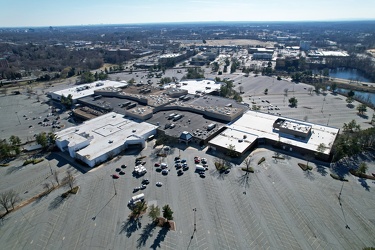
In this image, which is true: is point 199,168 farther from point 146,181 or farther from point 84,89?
point 84,89

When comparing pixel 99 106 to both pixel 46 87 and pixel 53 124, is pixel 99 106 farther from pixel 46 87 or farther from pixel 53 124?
pixel 46 87

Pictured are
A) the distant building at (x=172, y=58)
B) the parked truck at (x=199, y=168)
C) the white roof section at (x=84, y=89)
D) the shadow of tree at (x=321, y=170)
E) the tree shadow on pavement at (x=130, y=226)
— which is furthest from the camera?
the distant building at (x=172, y=58)

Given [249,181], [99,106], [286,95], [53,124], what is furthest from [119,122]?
[286,95]

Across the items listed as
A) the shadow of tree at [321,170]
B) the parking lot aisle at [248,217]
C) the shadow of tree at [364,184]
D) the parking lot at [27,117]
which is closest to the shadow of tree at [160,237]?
the parking lot aisle at [248,217]

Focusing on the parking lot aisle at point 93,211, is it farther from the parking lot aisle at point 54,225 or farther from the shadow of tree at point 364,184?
the shadow of tree at point 364,184

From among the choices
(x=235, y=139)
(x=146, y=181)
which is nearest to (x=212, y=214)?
(x=146, y=181)

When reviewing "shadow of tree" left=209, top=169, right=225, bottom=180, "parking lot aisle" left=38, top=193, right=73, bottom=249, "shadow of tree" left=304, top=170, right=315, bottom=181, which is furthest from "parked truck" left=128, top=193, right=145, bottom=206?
"shadow of tree" left=304, top=170, right=315, bottom=181

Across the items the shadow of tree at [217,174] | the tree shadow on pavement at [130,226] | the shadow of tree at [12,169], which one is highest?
the shadow of tree at [12,169]
